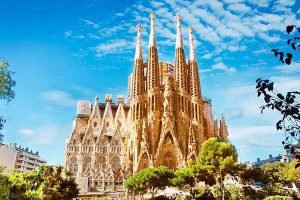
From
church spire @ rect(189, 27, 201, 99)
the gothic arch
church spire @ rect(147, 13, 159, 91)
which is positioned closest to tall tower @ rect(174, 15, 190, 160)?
church spire @ rect(189, 27, 201, 99)

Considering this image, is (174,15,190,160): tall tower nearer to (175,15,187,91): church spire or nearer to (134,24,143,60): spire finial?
(175,15,187,91): church spire

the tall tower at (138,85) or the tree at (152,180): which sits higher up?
the tall tower at (138,85)

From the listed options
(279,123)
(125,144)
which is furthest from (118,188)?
(279,123)

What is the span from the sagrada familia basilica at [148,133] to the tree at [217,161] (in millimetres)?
14950

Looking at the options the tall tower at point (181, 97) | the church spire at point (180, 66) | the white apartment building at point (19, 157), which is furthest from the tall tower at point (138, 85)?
the white apartment building at point (19, 157)

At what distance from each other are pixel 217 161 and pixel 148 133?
19.8m

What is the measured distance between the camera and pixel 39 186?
27.4 metres

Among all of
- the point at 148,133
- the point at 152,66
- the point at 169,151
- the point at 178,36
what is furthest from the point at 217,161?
the point at 178,36

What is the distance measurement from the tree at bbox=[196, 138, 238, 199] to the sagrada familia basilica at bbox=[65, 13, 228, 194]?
14950 mm

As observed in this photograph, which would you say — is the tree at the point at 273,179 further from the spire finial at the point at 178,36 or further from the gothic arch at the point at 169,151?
the spire finial at the point at 178,36

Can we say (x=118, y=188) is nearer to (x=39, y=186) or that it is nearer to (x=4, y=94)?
(x=39, y=186)

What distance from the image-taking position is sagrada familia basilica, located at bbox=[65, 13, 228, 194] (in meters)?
50.6

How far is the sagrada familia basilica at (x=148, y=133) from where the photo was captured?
5056cm

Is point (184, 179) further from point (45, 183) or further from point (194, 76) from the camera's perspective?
point (194, 76)
